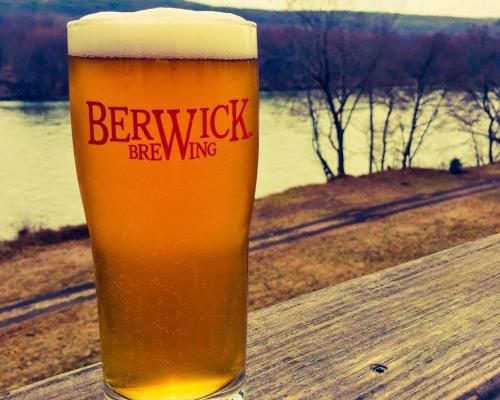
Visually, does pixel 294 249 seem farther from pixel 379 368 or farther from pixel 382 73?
pixel 382 73

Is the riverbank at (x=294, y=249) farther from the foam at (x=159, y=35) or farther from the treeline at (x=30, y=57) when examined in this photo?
the treeline at (x=30, y=57)

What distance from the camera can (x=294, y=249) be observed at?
13.0 metres

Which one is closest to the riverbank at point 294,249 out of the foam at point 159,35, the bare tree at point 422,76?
the foam at point 159,35

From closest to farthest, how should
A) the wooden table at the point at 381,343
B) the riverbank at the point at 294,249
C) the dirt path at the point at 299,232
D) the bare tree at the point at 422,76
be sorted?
the wooden table at the point at 381,343 < the riverbank at the point at 294,249 < the dirt path at the point at 299,232 < the bare tree at the point at 422,76

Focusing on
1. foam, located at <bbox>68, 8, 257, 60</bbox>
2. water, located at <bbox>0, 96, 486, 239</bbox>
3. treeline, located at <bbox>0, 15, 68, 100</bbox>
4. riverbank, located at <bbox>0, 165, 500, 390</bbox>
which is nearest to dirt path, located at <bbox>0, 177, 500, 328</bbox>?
riverbank, located at <bbox>0, 165, 500, 390</bbox>

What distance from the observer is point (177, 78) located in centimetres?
75

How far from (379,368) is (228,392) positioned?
318 millimetres

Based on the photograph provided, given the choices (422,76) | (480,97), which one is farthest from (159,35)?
(480,97)

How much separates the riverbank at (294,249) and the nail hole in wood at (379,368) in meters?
7.17

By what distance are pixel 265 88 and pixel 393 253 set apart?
1170 inches

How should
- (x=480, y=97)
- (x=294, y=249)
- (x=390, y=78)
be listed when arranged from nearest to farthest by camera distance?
1. (x=294, y=249)
2. (x=390, y=78)
3. (x=480, y=97)

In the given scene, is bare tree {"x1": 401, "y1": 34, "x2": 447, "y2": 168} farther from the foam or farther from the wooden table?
the foam

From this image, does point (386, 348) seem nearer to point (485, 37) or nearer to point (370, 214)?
point (370, 214)

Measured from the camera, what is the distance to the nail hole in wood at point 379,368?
1.05m
